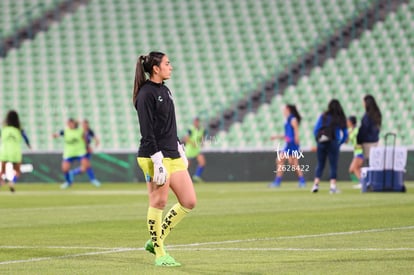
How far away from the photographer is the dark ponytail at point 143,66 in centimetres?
1044

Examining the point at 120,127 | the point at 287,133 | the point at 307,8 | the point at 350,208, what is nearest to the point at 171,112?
the point at 350,208

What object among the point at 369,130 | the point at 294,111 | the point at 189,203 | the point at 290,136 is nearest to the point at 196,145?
the point at 290,136

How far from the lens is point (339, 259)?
409 inches

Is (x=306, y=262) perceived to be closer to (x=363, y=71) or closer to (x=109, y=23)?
(x=363, y=71)

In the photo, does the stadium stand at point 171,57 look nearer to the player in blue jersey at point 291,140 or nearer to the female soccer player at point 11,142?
the player in blue jersey at point 291,140

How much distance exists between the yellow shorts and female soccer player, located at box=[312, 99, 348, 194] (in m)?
14.9

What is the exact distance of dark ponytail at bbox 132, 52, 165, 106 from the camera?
10.4 metres

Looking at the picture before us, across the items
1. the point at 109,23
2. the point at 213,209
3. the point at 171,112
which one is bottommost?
the point at 213,209

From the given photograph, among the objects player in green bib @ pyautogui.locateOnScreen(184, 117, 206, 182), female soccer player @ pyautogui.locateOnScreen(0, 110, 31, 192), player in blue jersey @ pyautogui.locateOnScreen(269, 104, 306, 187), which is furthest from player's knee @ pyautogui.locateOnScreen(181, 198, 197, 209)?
player in green bib @ pyautogui.locateOnScreen(184, 117, 206, 182)

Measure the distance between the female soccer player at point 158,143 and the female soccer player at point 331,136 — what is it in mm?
14856

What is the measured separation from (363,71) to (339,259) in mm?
29163

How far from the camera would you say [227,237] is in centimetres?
1341

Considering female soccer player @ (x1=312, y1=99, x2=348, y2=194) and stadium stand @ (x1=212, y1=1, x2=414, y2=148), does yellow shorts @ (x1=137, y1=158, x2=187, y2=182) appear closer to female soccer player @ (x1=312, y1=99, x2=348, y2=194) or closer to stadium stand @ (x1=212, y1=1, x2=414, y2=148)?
female soccer player @ (x1=312, y1=99, x2=348, y2=194)

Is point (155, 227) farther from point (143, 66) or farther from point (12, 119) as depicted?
point (12, 119)
